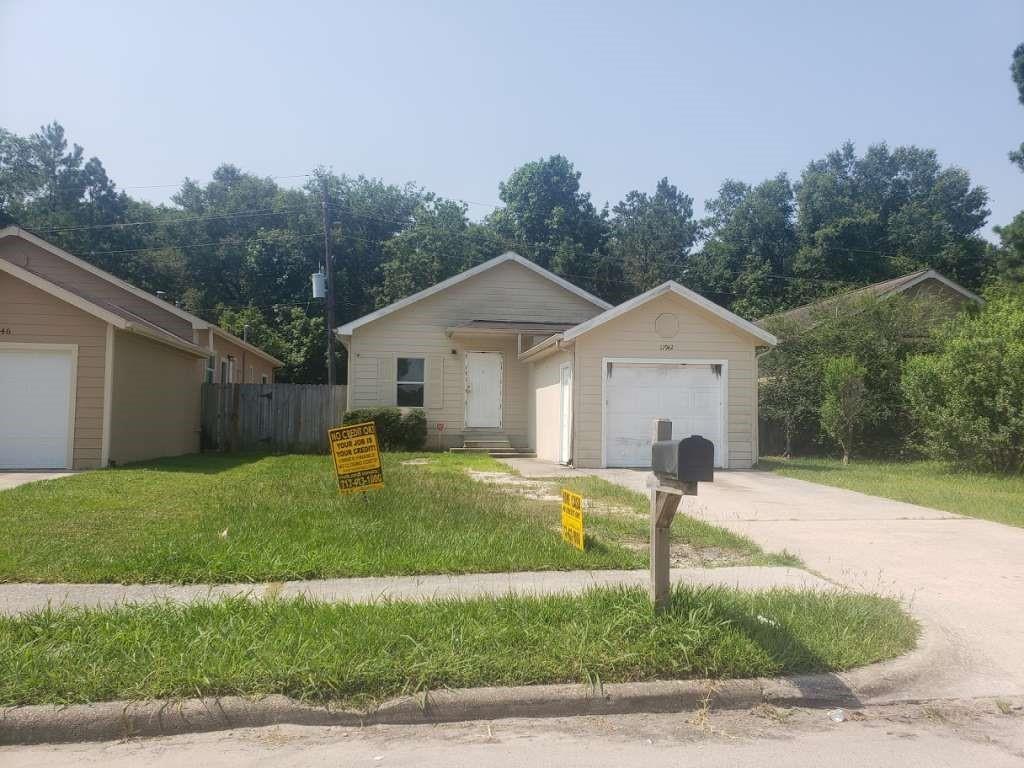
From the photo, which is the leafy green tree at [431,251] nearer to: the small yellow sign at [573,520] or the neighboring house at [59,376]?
the neighboring house at [59,376]

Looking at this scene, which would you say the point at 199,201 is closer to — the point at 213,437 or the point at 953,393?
the point at 213,437

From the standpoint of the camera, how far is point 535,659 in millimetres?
4152

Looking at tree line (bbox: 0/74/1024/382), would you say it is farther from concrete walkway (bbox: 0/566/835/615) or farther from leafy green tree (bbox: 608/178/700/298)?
concrete walkway (bbox: 0/566/835/615)

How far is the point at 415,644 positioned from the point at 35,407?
12.8 m

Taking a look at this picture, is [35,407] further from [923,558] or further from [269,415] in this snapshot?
[923,558]

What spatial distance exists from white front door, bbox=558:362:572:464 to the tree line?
916 inches

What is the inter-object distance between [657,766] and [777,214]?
46.5 metres

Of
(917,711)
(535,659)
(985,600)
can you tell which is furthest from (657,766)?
(985,600)

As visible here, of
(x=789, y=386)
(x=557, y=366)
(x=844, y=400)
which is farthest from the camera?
(x=789, y=386)

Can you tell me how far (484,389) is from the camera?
20484 millimetres

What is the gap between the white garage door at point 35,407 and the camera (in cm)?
1384

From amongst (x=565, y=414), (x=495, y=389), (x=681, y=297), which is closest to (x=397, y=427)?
(x=495, y=389)

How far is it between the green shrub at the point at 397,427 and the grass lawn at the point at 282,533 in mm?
7538

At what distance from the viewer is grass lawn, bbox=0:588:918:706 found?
3.88 m
